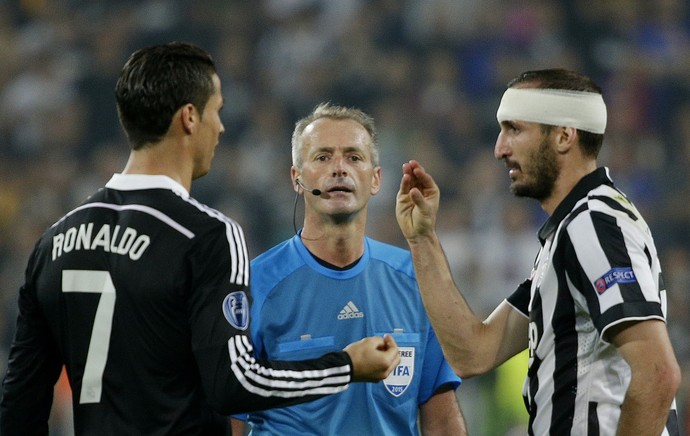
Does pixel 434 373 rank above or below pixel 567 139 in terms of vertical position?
below

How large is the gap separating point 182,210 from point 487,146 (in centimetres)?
693

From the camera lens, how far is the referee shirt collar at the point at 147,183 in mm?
2779

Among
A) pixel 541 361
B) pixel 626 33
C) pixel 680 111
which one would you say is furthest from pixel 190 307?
pixel 626 33

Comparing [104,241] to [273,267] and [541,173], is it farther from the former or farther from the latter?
[541,173]

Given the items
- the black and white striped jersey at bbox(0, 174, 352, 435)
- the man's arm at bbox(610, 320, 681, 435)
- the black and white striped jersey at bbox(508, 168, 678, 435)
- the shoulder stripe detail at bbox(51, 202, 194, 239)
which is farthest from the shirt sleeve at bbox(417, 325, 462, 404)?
the shoulder stripe detail at bbox(51, 202, 194, 239)

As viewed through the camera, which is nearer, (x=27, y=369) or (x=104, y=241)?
(x=104, y=241)

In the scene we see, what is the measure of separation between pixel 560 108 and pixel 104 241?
149 centimetres

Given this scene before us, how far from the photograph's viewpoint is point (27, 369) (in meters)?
2.85

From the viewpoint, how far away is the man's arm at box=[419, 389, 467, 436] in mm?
3713

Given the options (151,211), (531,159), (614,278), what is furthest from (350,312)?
(151,211)

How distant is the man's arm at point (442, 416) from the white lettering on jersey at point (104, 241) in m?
1.40

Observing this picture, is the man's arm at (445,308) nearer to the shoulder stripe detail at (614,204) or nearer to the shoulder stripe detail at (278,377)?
the shoulder stripe detail at (614,204)

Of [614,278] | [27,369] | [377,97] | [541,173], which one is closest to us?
[27,369]

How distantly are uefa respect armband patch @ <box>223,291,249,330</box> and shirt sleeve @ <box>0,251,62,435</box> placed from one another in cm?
52
